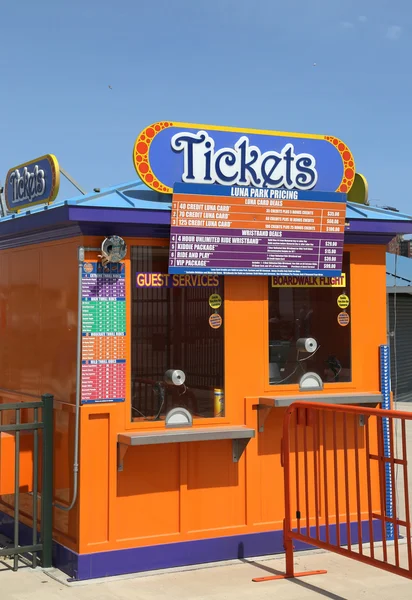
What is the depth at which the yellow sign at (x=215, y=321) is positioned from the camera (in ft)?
A: 23.5

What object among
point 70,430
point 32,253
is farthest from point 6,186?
point 70,430

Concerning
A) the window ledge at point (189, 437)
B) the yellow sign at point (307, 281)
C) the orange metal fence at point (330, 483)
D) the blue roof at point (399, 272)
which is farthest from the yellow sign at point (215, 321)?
the blue roof at point (399, 272)

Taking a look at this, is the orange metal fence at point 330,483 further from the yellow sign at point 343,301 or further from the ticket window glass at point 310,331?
the yellow sign at point 343,301

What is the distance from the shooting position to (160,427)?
684cm

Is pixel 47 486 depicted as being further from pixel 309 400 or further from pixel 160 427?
pixel 309 400

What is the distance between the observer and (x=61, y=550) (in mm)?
6801

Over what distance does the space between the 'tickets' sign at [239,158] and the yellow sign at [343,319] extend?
1163 millimetres

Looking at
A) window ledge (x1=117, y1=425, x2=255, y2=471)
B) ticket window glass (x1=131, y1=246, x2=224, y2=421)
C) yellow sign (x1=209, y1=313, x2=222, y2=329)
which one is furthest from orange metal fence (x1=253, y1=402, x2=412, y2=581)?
yellow sign (x1=209, y1=313, x2=222, y2=329)

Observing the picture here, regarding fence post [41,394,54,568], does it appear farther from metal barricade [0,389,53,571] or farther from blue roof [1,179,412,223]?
blue roof [1,179,412,223]

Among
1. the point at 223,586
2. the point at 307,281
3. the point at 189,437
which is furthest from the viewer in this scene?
the point at 307,281

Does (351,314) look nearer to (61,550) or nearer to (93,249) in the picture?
(93,249)

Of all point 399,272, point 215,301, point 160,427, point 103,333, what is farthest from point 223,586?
point 399,272

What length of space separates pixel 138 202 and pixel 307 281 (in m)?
1.77

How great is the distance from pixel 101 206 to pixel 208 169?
111 centimetres
